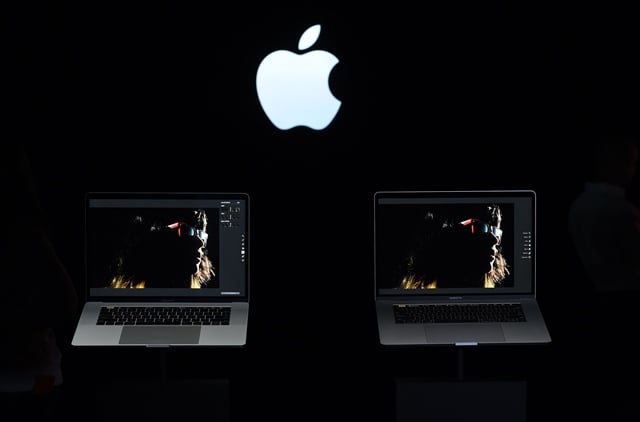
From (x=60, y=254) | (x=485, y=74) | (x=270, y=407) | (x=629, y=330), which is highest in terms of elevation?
(x=485, y=74)

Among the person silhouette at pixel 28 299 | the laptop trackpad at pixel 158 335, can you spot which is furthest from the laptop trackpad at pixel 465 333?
the person silhouette at pixel 28 299

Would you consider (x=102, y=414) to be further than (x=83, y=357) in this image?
No

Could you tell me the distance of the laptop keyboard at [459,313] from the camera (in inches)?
171

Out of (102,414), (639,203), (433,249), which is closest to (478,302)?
(433,249)

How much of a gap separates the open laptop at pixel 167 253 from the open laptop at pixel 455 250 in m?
0.66

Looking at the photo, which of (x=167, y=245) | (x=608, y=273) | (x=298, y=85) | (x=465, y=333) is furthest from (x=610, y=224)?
(x=167, y=245)

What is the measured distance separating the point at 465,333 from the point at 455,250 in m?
0.43

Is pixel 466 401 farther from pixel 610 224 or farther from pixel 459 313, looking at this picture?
pixel 610 224

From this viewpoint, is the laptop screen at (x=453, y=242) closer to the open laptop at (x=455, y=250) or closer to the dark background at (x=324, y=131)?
the open laptop at (x=455, y=250)

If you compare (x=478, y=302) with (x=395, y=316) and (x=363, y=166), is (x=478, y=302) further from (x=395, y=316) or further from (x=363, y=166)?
(x=363, y=166)

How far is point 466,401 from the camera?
4301 mm

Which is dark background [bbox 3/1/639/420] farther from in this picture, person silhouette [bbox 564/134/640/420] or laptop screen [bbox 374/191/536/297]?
laptop screen [bbox 374/191/536/297]

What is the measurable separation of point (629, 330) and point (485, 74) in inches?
54.8

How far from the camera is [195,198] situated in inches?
174
